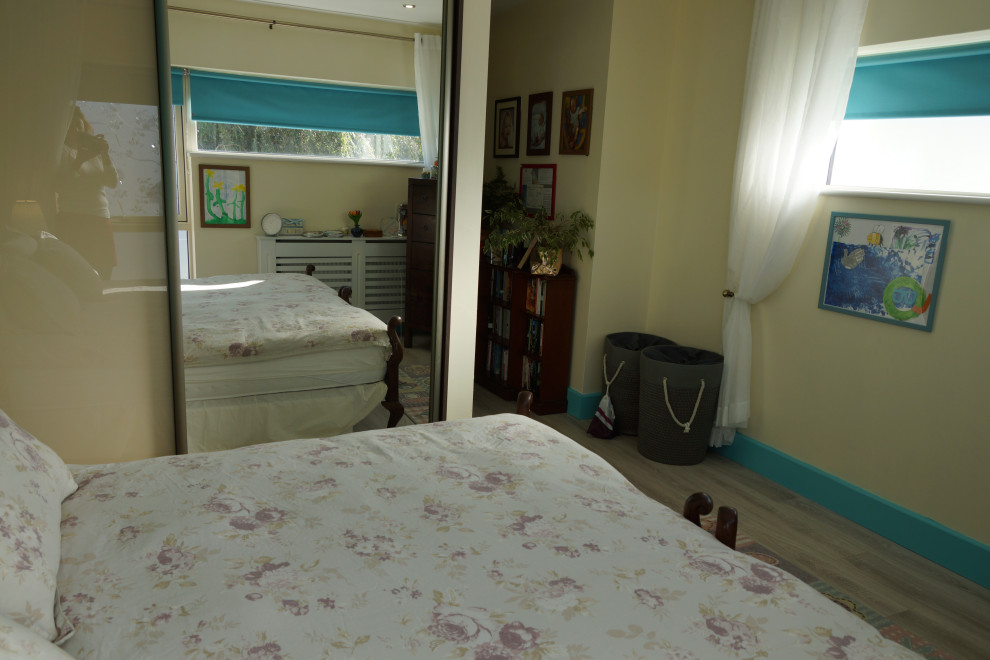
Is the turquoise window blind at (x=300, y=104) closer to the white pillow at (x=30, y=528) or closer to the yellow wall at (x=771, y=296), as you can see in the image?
the yellow wall at (x=771, y=296)

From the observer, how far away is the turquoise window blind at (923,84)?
2705 millimetres

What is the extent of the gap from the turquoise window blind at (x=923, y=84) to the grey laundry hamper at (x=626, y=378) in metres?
1.61

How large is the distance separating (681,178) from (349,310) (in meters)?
2.11

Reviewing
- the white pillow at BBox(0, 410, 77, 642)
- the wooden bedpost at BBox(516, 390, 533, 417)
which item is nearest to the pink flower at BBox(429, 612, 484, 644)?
the white pillow at BBox(0, 410, 77, 642)

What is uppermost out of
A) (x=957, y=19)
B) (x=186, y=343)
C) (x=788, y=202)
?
(x=957, y=19)

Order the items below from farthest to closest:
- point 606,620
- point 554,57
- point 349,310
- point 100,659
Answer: point 554,57
point 349,310
point 606,620
point 100,659

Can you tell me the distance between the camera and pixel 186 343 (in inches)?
108

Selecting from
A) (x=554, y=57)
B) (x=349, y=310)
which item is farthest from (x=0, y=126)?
(x=554, y=57)

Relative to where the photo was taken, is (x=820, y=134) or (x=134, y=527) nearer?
(x=134, y=527)

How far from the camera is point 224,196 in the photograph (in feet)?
9.16

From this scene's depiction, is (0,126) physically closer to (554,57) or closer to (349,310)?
(349,310)

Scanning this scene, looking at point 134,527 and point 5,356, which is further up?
point 5,356

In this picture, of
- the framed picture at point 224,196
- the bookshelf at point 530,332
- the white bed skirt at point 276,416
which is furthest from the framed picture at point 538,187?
the framed picture at point 224,196

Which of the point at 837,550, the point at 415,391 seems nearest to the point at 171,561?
the point at 415,391
